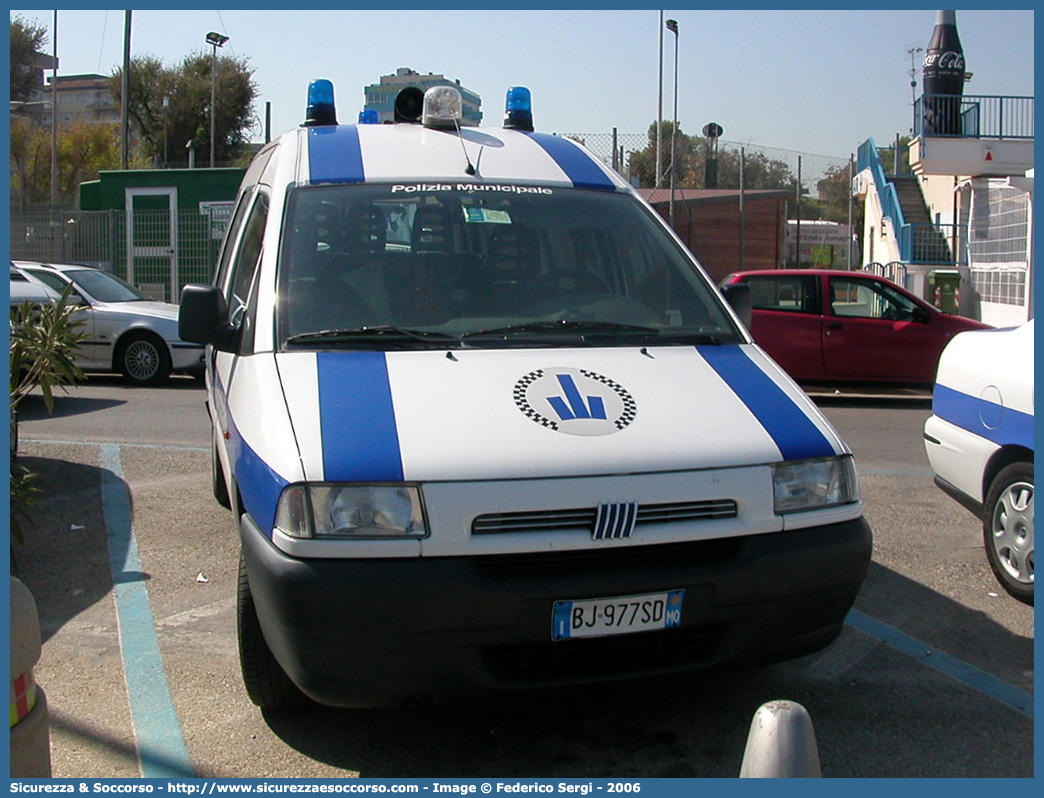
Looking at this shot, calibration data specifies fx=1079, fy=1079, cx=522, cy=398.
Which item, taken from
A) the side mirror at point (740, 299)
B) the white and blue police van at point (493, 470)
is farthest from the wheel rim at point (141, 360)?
the side mirror at point (740, 299)

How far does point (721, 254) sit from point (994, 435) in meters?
19.4

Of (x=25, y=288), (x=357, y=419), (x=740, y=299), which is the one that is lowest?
(x=357, y=419)

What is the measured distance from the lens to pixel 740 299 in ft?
16.3

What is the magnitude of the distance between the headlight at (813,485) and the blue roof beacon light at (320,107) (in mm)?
3286

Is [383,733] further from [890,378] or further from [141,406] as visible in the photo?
[890,378]

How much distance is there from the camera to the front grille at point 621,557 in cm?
328

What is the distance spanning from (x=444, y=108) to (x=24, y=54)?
216ft

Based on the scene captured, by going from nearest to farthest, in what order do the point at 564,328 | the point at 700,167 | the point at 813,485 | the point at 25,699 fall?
1. the point at 25,699
2. the point at 813,485
3. the point at 564,328
4. the point at 700,167

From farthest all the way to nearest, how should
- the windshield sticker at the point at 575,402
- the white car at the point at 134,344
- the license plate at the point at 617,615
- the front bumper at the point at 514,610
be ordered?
the white car at the point at 134,344, the windshield sticker at the point at 575,402, the license plate at the point at 617,615, the front bumper at the point at 514,610

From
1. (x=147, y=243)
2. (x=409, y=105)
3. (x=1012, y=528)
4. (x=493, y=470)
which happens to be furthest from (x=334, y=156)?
(x=147, y=243)

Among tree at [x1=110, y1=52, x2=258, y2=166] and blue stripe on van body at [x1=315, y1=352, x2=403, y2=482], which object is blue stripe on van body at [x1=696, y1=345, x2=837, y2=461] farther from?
tree at [x1=110, y1=52, x2=258, y2=166]

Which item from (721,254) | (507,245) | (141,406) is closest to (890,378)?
(141,406)

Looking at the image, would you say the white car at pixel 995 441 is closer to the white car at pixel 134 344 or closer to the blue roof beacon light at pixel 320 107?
the blue roof beacon light at pixel 320 107

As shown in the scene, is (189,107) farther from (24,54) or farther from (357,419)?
(357,419)
